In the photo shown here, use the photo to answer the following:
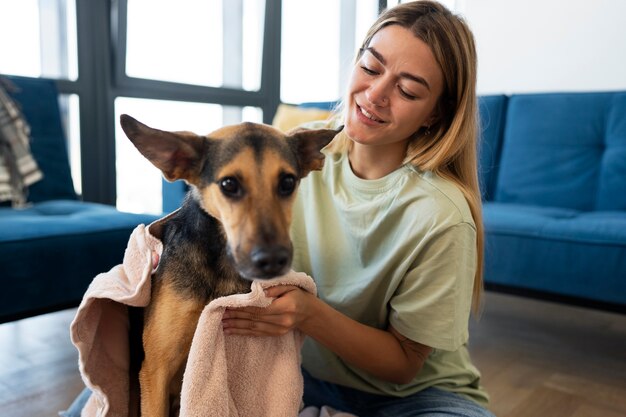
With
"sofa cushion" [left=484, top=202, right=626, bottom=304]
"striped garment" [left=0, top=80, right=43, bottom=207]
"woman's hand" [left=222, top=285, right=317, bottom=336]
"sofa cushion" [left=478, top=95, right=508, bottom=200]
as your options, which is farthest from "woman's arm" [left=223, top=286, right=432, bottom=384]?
"sofa cushion" [left=478, top=95, right=508, bottom=200]

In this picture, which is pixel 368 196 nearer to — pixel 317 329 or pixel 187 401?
pixel 317 329

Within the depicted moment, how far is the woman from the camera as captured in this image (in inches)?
53.3

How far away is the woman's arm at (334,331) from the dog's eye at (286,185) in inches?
8.3

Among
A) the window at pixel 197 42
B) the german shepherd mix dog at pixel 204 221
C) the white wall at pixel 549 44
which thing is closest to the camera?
the german shepherd mix dog at pixel 204 221

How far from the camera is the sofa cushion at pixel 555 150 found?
327 cm

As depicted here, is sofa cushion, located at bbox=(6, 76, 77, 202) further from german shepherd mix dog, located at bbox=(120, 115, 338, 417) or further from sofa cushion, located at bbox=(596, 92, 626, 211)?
sofa cushion, located at bbox=(596, 92, 626, 211)

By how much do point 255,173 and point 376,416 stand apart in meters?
0.77

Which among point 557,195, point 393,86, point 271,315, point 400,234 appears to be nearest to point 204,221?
point 271,315

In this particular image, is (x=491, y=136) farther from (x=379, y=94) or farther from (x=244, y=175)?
(x=244, y=175)

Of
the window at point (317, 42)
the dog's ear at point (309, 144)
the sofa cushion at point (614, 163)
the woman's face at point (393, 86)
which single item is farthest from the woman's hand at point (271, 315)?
the window at point (317, 42)

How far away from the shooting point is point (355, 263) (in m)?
1.53

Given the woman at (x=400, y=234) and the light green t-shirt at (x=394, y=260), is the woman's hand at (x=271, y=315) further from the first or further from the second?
the light green t-shirt at (x=394, y=260)

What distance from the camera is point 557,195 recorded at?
3.31m

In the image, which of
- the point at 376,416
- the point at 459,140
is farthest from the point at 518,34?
the point at 376,416
